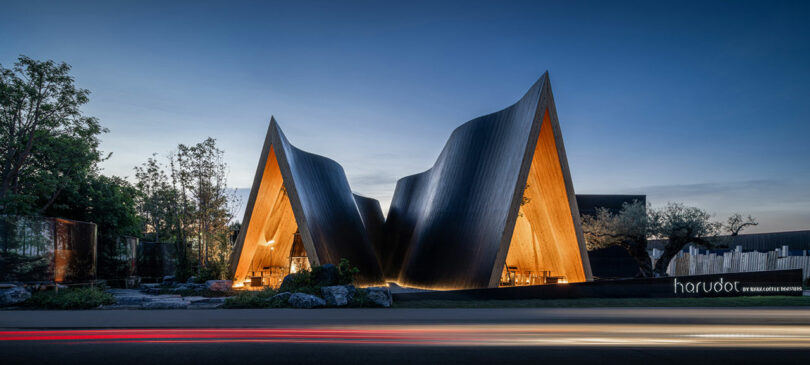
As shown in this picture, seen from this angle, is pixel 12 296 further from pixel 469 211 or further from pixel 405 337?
pixel 469 211

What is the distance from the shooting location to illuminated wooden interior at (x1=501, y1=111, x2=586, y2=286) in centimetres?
1327

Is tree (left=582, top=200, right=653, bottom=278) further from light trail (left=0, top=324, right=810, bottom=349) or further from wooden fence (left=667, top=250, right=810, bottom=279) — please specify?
light trail (left=0, top=324, right=810, bottom=349)

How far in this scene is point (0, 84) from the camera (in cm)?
1670

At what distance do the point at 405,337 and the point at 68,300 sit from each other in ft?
30.2

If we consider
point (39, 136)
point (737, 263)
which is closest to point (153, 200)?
point (39, 136)

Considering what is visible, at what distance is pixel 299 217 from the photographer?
1330 cm

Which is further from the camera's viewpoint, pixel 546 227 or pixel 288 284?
pixel 546 227

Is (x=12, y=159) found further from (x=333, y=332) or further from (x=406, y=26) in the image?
(x=333, y=332)

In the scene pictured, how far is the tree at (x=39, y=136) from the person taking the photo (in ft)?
→ 56.1

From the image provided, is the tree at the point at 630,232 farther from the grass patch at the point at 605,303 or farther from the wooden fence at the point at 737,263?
the wooden fence at the point at 737,263

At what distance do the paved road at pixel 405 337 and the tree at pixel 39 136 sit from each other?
13070 millimetres

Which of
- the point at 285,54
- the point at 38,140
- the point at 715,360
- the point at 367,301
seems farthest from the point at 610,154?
the point at 38,140

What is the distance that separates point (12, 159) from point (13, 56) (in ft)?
15.5

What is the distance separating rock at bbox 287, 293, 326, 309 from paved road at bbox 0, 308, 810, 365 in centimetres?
137
